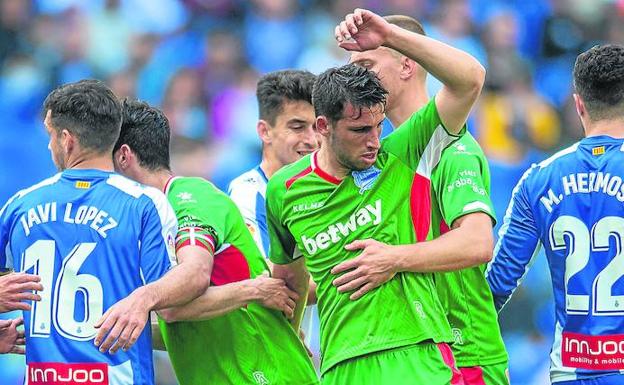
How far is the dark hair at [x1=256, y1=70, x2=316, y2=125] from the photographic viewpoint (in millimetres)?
7609

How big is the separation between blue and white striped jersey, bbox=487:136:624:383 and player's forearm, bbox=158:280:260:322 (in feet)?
5.35

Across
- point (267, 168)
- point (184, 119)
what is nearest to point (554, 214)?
point (267, 168)

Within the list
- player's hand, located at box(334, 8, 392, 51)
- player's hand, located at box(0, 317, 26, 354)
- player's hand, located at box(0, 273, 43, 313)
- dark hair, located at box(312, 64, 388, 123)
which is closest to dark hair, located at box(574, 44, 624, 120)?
dark hair, located at box(312, 64, 388, 123)

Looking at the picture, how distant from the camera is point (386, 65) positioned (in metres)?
6.39

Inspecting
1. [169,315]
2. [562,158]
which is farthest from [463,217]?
[169,315]

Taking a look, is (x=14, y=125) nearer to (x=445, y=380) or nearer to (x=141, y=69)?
(x=141, y=69)

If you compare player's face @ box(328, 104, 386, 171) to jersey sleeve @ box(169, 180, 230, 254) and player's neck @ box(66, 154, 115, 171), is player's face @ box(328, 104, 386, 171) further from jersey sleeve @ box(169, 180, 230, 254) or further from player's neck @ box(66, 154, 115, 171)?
player's neck @ box(66, 154, 115, 171)

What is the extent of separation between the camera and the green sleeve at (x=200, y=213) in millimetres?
5758

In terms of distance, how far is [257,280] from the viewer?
234 inches

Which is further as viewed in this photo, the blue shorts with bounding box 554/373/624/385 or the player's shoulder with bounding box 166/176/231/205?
the player's shoulder with bounding box 166/176/231/205

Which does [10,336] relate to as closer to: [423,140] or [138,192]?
[138,192]

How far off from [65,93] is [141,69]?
738cm

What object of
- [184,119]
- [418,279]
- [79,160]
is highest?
[184,119]

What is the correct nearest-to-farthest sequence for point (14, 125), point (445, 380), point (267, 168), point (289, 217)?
point (445, 380), point (289, 217), point (267, 168), point (14, 125)
